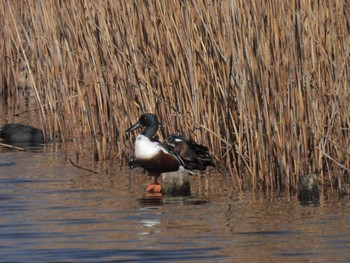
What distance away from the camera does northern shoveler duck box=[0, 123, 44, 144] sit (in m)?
12.2

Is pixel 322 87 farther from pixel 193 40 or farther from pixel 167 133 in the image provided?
pixel 167 133

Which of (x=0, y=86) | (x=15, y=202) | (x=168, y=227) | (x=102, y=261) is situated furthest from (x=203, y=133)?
(x=0, y=86)

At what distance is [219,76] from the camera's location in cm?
862

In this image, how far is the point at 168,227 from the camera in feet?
22.1

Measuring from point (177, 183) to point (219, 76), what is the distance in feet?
3.32

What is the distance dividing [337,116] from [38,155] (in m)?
4.22

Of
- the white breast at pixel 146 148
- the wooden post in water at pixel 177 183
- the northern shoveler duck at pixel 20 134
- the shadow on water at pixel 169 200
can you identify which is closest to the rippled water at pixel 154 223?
the shadow on water at pixel 169 200

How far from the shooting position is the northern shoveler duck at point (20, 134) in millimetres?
12195

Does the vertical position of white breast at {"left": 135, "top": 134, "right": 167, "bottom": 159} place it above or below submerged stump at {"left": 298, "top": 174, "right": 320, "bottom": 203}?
above

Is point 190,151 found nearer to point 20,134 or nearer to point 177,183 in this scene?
point 177,183

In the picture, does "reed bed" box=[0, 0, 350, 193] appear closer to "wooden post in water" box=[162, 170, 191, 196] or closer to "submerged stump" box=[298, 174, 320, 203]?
"submerged stump" box=[298, 174, 320, 203]

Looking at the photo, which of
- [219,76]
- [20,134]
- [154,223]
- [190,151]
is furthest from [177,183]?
[20,134]

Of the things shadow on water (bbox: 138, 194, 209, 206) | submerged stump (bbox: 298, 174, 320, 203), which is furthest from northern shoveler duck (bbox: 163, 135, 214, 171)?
submerged stump (bbox: 298, 174, 320, 203)

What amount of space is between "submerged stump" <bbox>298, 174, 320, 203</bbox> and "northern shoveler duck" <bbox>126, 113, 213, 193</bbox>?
1413mm
